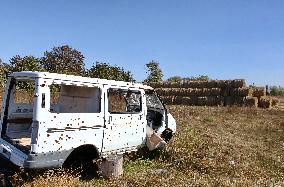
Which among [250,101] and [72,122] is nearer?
[72,122]

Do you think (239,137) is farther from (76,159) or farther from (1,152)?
(1,152)

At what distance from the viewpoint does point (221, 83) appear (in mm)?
35469

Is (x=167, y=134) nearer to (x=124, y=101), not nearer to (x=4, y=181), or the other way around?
(x=124, y=101)

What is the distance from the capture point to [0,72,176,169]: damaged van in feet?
25.2

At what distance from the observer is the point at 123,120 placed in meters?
9.60

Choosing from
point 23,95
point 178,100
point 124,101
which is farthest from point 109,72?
point 124,101

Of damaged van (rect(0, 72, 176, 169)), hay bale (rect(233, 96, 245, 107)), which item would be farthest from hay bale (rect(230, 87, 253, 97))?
damaged van (rect(0, 72, 176, 169))

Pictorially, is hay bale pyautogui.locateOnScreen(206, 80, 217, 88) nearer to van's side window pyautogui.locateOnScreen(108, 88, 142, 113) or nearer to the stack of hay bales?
the stack of hay bales

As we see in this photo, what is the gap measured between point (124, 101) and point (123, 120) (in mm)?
1752

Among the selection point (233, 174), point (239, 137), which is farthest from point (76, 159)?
point (239, 137)

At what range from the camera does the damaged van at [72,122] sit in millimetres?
7668

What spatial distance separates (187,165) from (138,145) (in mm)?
1430

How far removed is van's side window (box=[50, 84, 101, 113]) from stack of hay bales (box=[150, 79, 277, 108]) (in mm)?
24583

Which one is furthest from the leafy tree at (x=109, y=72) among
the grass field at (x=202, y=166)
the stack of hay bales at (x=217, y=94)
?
the grass field at (x=202, y=166)
